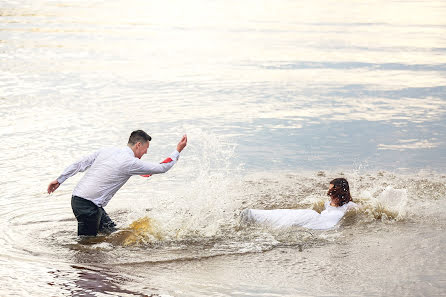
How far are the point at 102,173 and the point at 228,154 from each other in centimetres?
490

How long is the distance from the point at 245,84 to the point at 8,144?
7.91 metres

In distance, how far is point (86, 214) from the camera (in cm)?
860

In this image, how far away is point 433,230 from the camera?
30.9ft

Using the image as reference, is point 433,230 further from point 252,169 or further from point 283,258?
point 252,169

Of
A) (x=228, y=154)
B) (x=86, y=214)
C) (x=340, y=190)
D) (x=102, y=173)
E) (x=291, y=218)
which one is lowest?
(x=291, y=218)

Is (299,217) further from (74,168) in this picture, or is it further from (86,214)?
(74,168)

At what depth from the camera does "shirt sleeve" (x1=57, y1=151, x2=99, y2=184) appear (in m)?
8.64

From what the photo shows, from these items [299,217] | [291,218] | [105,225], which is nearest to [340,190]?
[299,217]

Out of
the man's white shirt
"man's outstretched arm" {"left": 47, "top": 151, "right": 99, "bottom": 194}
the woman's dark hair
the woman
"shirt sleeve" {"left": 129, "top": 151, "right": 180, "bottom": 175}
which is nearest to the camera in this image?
"shirt sleeve" {"left": 129, "top": 151, "right": 180, "bottom": 175}

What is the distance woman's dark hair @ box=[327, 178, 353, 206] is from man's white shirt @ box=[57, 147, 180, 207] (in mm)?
2561

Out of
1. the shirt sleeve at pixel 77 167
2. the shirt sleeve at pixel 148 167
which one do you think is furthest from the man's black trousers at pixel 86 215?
the shirt sleeve at pixel 148 167

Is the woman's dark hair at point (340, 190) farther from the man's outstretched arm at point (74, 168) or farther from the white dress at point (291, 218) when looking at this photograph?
the man's outstretched arm at point (74, 168)

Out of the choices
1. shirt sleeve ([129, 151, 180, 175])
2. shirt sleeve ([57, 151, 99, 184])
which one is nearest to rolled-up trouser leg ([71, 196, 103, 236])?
shirt sleeve ([57, 151, 99, 184])

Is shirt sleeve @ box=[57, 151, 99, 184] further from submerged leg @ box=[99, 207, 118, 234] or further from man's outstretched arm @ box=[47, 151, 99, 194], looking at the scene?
submerged leg @ box=[99, 207, 118, 234]
